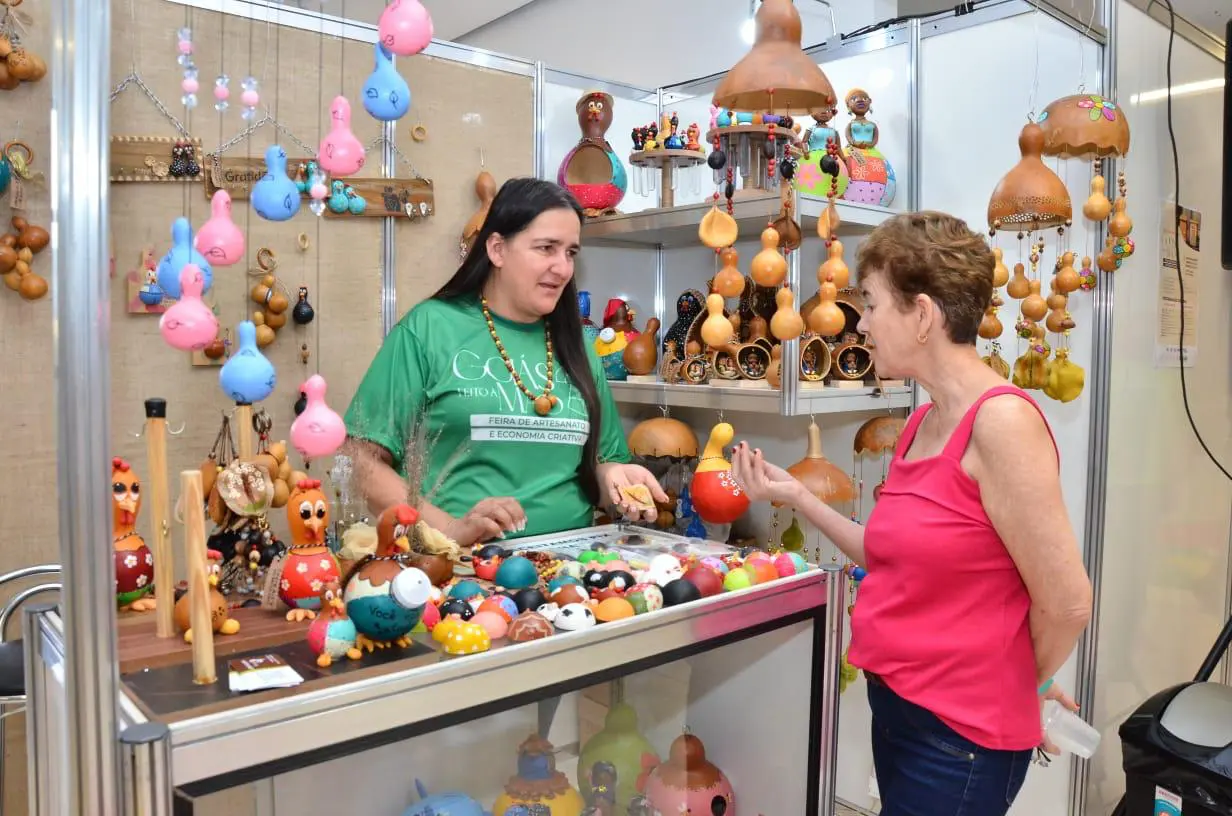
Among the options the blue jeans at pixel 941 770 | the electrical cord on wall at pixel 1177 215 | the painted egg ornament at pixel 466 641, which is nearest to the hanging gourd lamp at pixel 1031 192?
the electrical cord on wall at pixel 1177 215

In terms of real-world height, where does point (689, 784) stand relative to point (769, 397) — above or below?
below

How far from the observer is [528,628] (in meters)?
1.13

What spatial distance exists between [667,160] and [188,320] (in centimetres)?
192

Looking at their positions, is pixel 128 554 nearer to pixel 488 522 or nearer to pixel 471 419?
pixel 488 522

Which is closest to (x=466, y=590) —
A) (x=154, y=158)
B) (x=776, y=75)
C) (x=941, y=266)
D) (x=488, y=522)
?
(x=488, y=522)

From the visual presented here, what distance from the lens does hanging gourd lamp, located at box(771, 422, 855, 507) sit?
2381 mm

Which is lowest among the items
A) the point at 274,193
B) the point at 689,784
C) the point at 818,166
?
the point at 689,784

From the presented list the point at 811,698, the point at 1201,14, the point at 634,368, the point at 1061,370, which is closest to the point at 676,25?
the point at 1201,14

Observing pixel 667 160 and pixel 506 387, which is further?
pixel 667 160

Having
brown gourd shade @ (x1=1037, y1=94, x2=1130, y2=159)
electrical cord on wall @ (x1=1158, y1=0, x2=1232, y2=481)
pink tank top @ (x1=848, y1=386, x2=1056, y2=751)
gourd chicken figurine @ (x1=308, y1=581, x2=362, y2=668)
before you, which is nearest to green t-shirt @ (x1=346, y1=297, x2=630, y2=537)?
pink tank top @ (x1=848, y1=386, x2=1056, y2=751)

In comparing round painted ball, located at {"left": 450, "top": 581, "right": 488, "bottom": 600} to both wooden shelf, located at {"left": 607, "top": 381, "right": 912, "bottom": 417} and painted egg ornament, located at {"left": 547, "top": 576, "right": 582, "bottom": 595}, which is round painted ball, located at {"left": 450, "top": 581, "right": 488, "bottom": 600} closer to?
painted egg ornament, located at {"left": 547, "top": 576, "right": 582, "bottom": 595}

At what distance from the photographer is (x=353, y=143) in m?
1.48

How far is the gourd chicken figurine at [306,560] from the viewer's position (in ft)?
3.84

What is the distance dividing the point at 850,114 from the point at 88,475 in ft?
8.22
